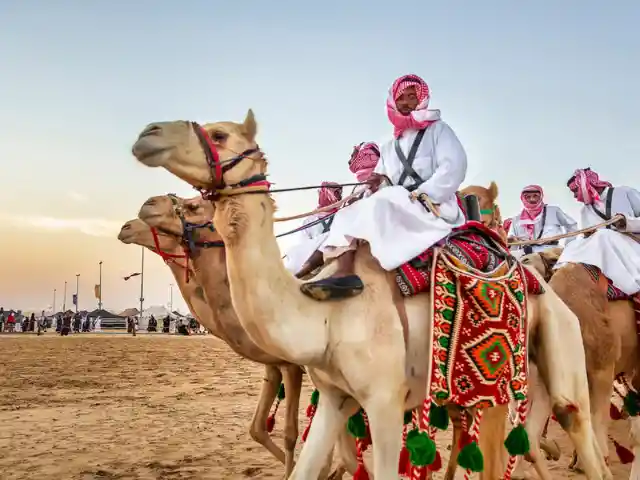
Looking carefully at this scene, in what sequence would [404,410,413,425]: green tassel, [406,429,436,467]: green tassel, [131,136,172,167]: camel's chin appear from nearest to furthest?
[131,136,172,167]: camel's chin, [406,429,436,467]: green tassel, [404,410,413,425]: green tassel

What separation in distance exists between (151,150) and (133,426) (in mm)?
7987

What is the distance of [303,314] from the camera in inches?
155

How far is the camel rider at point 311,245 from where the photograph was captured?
507 cm

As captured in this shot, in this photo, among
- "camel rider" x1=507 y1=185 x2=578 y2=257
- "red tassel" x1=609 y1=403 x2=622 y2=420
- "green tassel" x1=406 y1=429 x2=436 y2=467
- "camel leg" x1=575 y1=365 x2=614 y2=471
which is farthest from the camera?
"camel rider" x1=507 y1=185 x2=578 y2=257

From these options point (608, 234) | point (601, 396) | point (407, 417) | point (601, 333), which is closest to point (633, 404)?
point (601, 396)

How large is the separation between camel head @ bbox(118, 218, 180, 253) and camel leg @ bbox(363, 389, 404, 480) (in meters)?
3.35

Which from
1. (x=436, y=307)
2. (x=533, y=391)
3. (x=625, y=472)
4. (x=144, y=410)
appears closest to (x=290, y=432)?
(x=533, y=391)

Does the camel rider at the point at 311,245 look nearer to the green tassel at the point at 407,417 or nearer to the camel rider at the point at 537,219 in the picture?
the green tassel at the point at 407,417

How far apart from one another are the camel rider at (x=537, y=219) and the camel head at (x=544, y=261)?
1.82 meters

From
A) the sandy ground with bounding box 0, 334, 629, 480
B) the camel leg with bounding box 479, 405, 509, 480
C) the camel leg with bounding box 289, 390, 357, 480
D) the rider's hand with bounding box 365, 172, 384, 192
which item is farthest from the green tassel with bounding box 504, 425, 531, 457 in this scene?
the sandy ground with bounding box 0, 334, 629, 480

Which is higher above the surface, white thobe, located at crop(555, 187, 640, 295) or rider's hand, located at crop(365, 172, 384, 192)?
rider's hand, located at crop(365, 172, 384, 192)

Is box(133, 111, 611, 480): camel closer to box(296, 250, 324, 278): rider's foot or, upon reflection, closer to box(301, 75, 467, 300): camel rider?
box(301, 75, 467, 300): camel rider

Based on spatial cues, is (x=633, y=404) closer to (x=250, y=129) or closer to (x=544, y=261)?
(x=544, y=261)

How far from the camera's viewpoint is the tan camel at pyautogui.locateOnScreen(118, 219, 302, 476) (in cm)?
594
